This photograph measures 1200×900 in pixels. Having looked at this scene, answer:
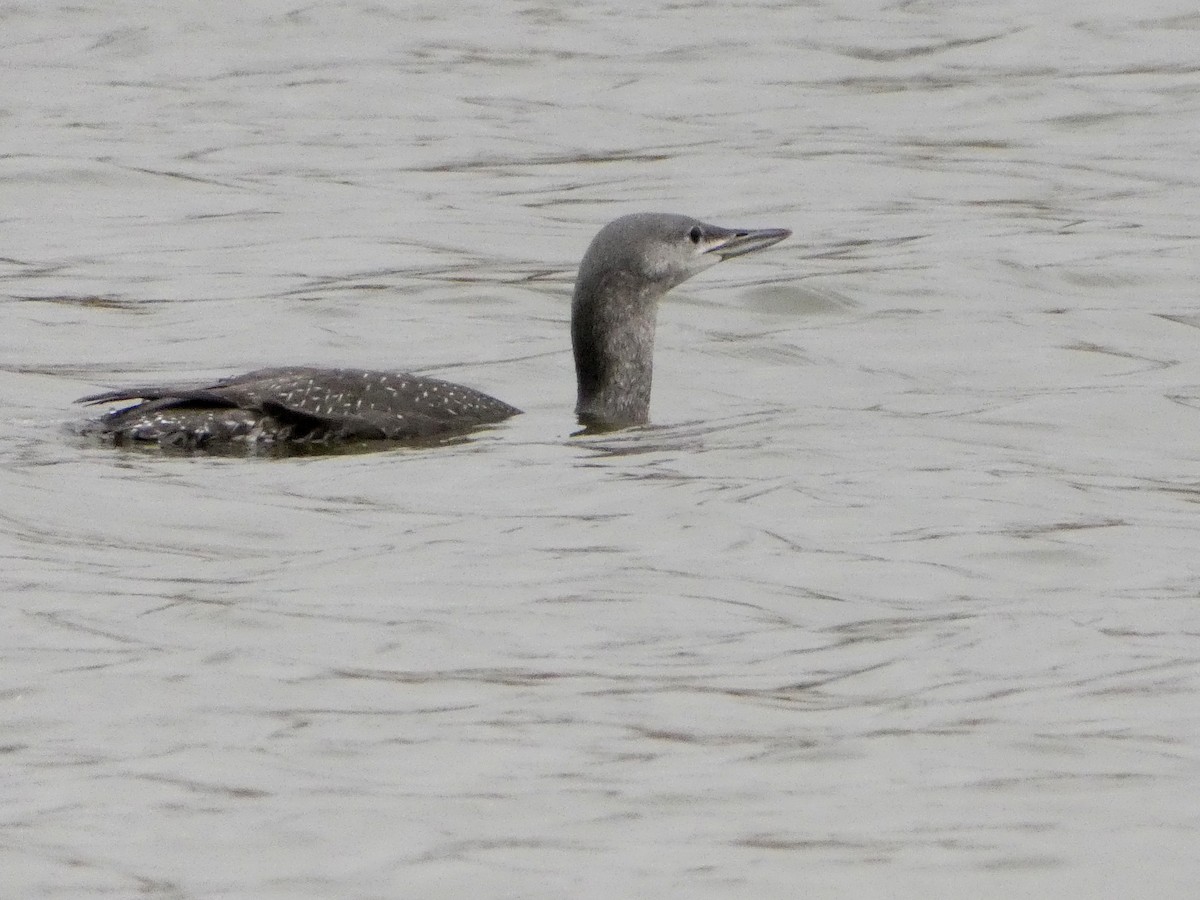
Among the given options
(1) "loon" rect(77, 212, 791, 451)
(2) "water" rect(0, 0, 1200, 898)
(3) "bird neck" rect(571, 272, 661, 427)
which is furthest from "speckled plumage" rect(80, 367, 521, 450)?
(3) "bird neck" rect(571, 272, 661, 427)

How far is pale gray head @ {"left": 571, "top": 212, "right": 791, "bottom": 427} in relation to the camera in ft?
35.1

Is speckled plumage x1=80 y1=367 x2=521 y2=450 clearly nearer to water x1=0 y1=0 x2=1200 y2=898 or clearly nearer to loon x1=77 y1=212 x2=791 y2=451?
→ loon x1=77 y1=212 x2=791 y2=451

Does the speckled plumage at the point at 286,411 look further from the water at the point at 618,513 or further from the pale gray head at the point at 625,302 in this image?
the pale gray head at the point at 625,302

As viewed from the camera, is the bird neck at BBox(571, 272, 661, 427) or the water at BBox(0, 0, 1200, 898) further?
the bird neck at BBox(571, 272, 661, 427)

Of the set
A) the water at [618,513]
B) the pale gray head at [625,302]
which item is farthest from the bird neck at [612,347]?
the water at [618,513]

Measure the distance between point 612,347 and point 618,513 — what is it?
7.26ft

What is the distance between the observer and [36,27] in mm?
21734

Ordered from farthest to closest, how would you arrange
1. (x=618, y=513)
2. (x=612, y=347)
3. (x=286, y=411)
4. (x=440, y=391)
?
(x=612, y=347)
(x=440, y=391)
(x=286, y=411)
(x=618, y=513)

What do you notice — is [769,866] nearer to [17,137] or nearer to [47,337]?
[47,337]

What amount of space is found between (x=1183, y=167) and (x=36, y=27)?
9.93 m

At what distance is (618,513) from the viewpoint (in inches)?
337

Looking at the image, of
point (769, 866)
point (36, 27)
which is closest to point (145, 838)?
point (769, 866)

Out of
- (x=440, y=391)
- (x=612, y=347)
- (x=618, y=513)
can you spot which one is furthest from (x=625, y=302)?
(x=618, y=513)

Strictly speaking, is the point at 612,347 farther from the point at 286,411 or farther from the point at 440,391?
the point at 286,411
